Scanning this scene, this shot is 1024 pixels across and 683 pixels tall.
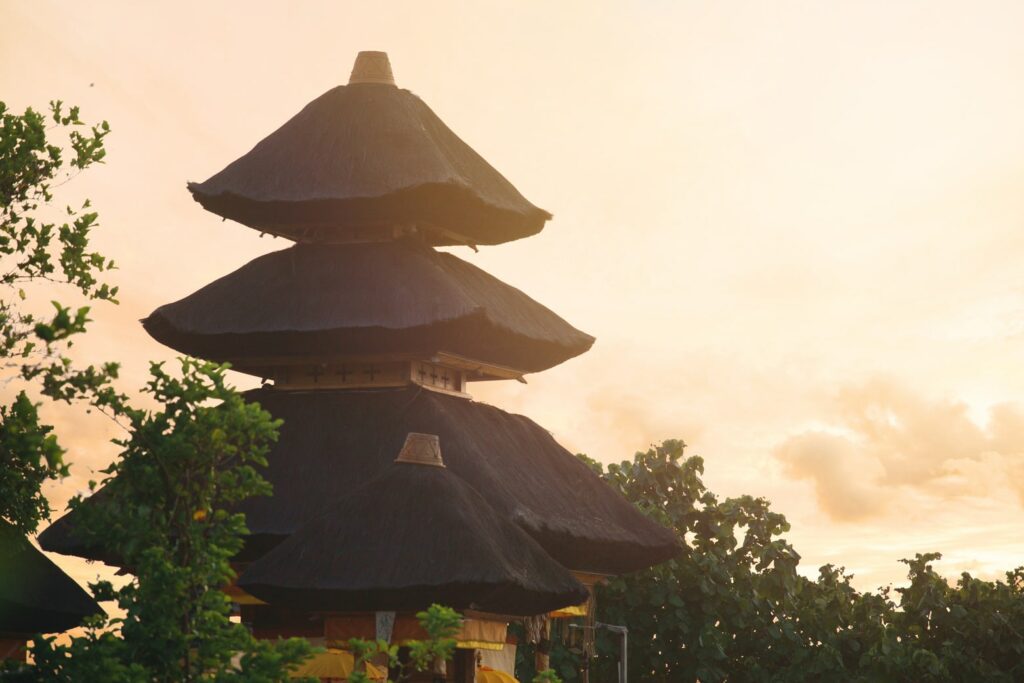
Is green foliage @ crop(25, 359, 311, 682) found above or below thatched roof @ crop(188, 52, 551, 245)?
below

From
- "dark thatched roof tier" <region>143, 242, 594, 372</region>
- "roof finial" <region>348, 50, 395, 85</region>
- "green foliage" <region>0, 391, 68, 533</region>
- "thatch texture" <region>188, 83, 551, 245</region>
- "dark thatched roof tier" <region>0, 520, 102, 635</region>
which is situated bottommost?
"dark thatched roof tier" <region>0, 520, 102, 635</region>

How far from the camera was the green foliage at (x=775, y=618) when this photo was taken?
107ft

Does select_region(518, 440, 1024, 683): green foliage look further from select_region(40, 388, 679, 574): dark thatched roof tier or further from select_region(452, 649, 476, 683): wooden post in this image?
select_region(452, 649, 476, 683): wooden post

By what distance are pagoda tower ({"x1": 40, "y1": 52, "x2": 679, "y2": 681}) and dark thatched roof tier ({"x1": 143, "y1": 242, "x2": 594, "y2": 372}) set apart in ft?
0.12

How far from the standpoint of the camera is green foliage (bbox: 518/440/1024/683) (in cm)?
3247

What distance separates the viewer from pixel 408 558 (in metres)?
20.5

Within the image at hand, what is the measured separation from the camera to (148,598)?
15.9m

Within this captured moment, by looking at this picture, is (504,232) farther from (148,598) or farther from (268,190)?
(148,598)

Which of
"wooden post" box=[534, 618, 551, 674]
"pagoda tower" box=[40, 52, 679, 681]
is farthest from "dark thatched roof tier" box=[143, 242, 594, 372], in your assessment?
"wooden post" box=[534, 618, 551, 674]

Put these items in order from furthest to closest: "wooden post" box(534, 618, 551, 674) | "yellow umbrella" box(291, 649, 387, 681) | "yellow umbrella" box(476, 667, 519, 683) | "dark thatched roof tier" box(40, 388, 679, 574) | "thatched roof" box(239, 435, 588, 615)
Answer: "wooden post" box(534, 618, 551, 674), "yellow umbrella" box(476, 667, 519, 683), "dark thatched roof tier" box(40, 388, 679, 574), "yellow umbrella" box(291, 649, 387, 681), "thatched roof" box(239, 435, 588, 615)

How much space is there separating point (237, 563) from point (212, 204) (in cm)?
678

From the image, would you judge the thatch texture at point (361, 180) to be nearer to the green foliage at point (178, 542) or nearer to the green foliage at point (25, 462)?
the green foliage at point (25, 462)

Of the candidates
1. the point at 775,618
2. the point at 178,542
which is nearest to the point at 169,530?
the point at 178,542

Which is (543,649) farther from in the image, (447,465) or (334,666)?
(334,666)
